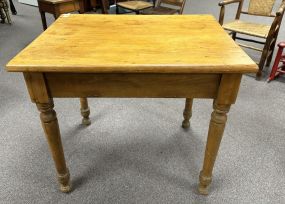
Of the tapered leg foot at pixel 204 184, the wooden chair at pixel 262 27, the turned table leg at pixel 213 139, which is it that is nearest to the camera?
the turned table leg at pixel 213 139

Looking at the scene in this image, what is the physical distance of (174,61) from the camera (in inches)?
35.0

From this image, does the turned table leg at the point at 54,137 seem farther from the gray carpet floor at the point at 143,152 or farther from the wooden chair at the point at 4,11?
the wooden chair at the point at 4,11

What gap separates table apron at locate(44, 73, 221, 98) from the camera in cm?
93

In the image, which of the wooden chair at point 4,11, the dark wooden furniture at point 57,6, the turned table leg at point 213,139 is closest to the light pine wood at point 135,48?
the turned table leg at point 213,139

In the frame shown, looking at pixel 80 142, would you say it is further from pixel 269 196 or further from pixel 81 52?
pixel 269 196

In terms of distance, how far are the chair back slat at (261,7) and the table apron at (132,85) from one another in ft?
6.97

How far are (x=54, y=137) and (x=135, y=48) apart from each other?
539 millimetres

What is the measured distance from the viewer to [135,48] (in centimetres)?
100

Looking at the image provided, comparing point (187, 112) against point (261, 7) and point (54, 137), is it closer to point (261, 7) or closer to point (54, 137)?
point (54, 137)

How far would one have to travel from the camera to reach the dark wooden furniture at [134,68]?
0.86m

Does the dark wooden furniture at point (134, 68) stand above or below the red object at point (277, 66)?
above

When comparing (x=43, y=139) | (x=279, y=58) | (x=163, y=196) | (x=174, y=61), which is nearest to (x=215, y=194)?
(x=163, y=196)

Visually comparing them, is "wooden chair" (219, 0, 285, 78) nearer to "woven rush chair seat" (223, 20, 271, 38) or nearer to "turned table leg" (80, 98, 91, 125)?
"woven rush chair seat" (223, 20, 271, 38)

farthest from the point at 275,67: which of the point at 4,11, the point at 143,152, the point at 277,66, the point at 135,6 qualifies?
the point at 4,11
